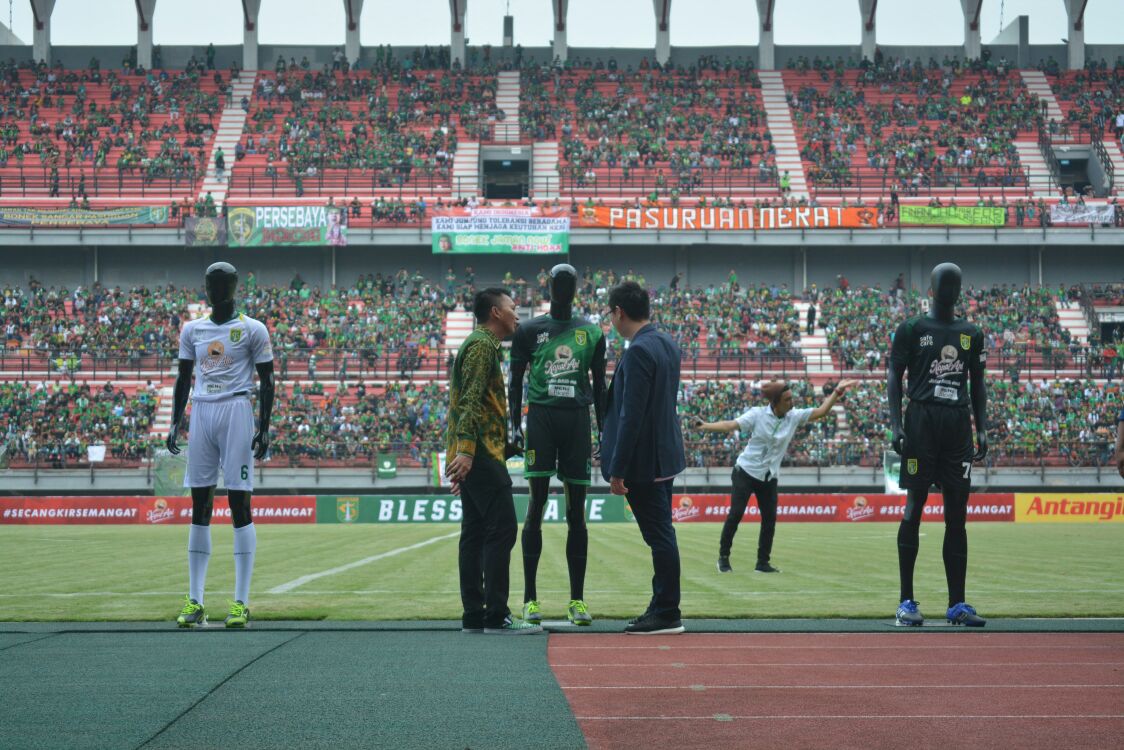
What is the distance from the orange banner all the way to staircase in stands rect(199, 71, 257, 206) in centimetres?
1690

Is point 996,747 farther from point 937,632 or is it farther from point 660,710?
point 937,632

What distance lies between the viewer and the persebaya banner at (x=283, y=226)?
167 feet

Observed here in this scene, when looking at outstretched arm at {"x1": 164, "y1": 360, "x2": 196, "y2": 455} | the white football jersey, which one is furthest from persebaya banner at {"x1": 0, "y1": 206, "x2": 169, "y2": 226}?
the white football jersey

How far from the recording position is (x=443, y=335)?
4859 cm

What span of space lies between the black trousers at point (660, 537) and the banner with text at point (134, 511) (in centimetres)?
2704

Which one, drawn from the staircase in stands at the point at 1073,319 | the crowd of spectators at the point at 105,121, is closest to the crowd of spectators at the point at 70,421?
the crowd of spectators at the point at 105,121

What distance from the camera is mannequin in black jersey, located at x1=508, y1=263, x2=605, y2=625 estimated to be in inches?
328

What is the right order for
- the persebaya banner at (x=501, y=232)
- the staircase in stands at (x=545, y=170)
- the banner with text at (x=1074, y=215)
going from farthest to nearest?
the staircase in stands at (x=545, y=170) → the banner with text at (x=1074, y=215) → the persebaya banner at (x=501, y=232)

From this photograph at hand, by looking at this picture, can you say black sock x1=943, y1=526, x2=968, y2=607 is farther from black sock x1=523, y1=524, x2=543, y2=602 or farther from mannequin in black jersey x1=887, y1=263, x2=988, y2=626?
black sock x1=523, y1=524, x2=543, y2=602

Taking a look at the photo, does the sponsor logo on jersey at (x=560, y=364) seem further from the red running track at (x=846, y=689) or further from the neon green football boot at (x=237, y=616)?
the neon green football boot at (x=237, y=616)

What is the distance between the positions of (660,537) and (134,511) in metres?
29.8

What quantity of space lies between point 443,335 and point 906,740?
4430 cm

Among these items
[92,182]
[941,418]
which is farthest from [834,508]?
[92,182]

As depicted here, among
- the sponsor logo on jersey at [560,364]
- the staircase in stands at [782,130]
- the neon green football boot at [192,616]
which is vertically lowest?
the neon green football boot at [192,616]
